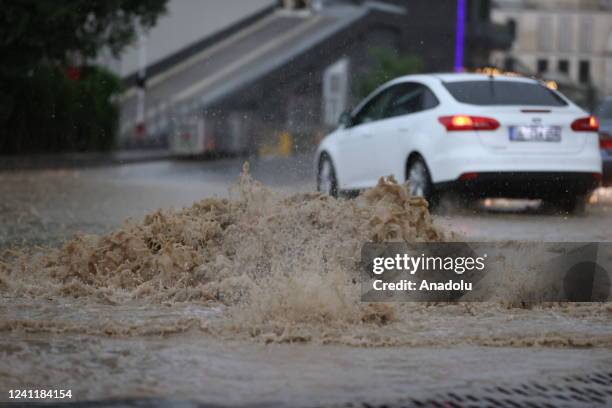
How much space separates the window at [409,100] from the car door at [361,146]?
178 mm

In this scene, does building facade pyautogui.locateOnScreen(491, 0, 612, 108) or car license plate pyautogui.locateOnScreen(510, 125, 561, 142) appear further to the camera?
building facade pyautogui.locateOnScreen(491, 0, 612, 108)

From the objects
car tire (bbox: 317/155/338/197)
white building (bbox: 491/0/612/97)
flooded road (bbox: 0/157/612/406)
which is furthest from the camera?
white building (bbox: 491/0/612/97)

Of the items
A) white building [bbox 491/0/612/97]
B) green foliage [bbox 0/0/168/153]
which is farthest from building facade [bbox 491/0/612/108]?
green foliage [bbox 0/0/168/153]

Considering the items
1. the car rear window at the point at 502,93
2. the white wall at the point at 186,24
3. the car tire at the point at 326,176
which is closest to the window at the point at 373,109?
the car tire at the point at 326,176

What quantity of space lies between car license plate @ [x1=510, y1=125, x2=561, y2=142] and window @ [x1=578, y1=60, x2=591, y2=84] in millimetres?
101349

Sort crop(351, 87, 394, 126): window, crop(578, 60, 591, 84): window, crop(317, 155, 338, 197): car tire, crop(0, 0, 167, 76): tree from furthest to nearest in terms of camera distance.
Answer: crop(578, 60, 591, 84): window < crop(0, 0, 167, 76): tree < crop(317, 155, 338, 197): car tire < crop(351, 87, 394, 126): window

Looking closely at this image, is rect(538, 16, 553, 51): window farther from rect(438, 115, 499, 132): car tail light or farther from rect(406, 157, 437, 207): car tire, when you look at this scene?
rect(438, 115, 499, 132): car tail light

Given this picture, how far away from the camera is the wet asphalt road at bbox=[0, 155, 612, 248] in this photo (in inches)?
516

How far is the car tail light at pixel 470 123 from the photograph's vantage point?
588 inches

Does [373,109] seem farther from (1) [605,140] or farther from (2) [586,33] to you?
(2) [586,33]

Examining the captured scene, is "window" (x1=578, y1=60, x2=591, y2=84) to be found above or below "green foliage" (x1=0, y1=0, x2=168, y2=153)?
above

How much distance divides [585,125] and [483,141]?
4.03 ft

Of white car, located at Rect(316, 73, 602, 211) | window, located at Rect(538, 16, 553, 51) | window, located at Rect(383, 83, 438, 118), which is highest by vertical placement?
window, located at Rect(538, 16, 553, 51)

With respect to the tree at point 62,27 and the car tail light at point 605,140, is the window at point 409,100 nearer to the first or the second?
the car tail light at point 605,140
